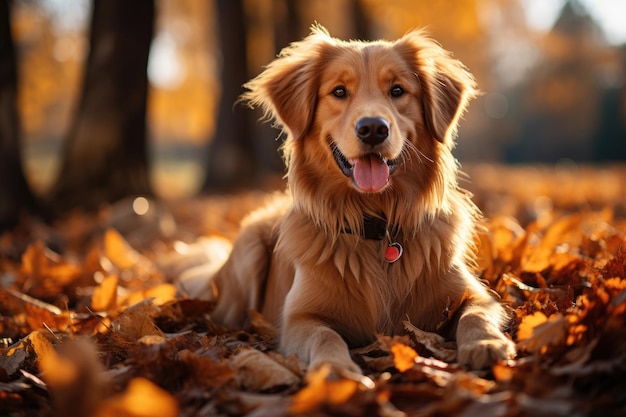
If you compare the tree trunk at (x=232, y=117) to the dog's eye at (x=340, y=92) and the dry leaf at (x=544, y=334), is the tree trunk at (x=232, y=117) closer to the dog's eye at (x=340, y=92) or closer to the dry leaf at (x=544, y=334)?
the dog's eye at (x=340, y=92)

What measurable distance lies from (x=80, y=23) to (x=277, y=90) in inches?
718

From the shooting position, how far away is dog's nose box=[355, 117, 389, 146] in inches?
130

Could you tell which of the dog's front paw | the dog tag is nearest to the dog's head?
the dog tag

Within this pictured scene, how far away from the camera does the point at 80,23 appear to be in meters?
19.8

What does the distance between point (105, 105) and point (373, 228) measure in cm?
558

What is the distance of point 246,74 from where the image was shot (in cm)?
1428

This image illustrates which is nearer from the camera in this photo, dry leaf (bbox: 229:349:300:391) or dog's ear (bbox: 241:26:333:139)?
dry leaf (bbox: 229:349:300:391)

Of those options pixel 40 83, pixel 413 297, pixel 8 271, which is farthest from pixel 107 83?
pixel 40 83

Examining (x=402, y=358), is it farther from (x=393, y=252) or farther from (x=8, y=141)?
(x=8, y=141)

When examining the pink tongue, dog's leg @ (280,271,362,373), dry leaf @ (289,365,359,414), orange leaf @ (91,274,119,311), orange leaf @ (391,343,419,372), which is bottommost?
orange leaf @ (91,274,119,311)

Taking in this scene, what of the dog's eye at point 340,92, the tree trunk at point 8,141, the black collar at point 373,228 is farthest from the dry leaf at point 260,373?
the tree trunk at point 8,141

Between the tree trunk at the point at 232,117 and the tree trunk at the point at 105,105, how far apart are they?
5746mm

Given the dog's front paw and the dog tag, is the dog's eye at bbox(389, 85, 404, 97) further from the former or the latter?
the dog's front paw

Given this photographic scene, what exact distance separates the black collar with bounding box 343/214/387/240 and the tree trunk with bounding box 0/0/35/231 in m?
4.92
